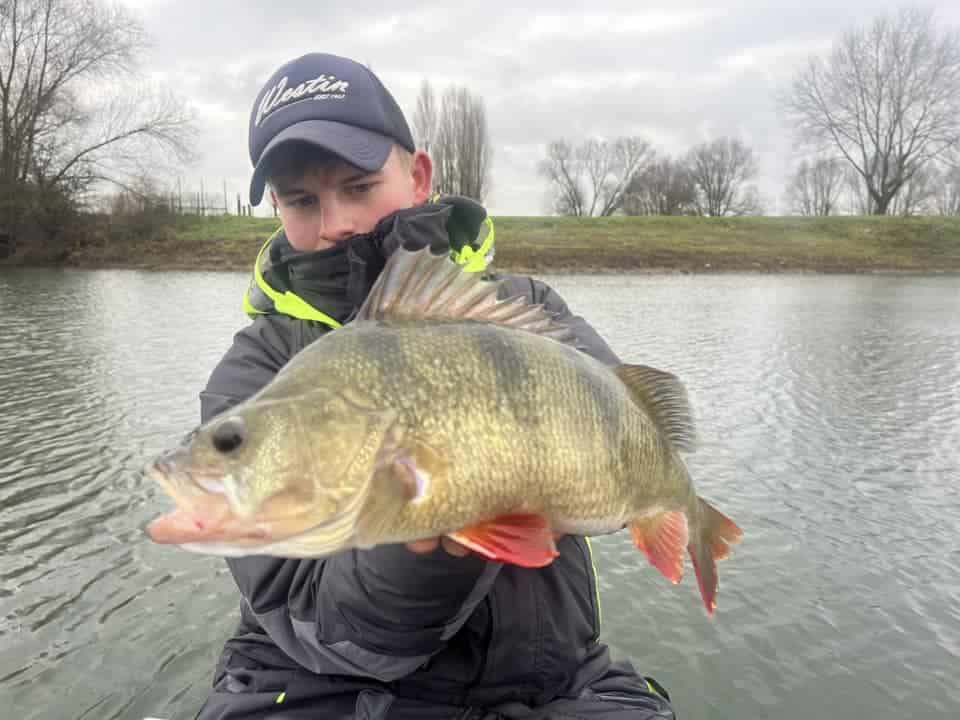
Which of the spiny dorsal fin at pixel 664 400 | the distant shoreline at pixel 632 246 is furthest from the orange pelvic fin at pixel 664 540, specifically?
the distant shoreline at pixel 632 246

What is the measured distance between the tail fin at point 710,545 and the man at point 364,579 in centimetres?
41

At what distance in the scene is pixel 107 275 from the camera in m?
25.2

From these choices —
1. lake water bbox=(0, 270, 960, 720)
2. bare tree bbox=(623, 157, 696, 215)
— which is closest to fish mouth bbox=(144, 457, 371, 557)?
lake water bbox=(0, 270, 960, 720)

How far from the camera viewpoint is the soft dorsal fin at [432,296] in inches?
64.0

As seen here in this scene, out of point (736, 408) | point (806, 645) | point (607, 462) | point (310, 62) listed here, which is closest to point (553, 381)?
point (607, 462)

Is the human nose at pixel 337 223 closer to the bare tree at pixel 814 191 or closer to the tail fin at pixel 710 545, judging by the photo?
the tail fin at pixel 710 545

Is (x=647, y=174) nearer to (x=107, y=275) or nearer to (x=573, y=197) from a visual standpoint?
(x=573, y=197)

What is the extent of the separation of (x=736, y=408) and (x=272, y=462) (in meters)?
7.25

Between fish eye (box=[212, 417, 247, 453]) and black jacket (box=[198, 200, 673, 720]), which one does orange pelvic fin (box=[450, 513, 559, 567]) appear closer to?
black jacket (box=[198, 200, 673, 720])

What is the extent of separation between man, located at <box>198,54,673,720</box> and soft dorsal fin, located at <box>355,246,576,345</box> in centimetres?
52

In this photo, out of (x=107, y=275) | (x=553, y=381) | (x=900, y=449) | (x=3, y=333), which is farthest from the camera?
(x=107, y=275)

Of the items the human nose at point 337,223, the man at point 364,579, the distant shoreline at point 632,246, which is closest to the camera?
the man at point 364,579

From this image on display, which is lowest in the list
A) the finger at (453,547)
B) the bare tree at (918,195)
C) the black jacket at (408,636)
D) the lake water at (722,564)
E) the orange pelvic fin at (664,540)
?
the lake water at (722,564)

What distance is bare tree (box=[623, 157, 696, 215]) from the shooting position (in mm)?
60844
